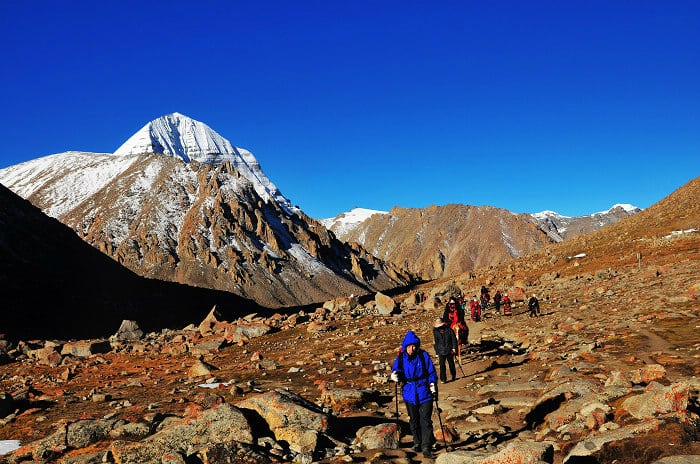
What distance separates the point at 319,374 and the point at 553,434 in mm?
13875

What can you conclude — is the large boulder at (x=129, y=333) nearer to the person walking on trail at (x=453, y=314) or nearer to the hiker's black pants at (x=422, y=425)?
the person walking on trail at (x=453, y=314)

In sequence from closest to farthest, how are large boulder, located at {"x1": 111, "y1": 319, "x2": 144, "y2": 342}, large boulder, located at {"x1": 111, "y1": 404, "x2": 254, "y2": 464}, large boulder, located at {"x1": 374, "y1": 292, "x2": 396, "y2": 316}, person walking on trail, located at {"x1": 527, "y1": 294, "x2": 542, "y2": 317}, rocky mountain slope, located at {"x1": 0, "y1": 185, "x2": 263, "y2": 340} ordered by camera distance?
large boulder, located at {"x1": 111, "y1": 404, "x2": 254, "y2": 464}
person walking on trail, located at {"x1": 527, "y1": 294, "x2": 542, "y2": 317}
large boulder, located at {"x1": 374, "y1": 292, "x2": 396, "y2": 316}
large boulder, located at {"x1": 111, "y1": 319, "x2": 144, "y2": 342}
rocky mountain slope, located at {"x1": 0, "y1": 185, "x2": 263, "y2": 340}

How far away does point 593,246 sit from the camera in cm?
7906

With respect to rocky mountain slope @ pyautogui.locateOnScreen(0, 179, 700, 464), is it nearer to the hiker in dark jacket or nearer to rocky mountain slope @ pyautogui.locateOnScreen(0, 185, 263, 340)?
the hiker in dark jacket

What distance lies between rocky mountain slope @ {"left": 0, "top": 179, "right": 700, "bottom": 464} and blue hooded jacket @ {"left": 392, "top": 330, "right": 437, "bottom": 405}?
851 millimetres

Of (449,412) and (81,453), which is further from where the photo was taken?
(449,412)

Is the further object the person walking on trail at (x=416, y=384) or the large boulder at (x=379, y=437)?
the large boulder at (x=379, y=437)

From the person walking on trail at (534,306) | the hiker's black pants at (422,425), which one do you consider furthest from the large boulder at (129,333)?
the hiker's black pants at (422,425)

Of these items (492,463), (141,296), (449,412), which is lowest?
(449,412)

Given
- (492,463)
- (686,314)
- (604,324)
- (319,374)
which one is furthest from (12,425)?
(686,314)

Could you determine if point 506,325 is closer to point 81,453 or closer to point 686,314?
point 686,314

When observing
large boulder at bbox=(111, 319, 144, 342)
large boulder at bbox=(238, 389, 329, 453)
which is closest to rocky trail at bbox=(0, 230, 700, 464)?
large boulder at bbox=(238, 389, 329, 453)

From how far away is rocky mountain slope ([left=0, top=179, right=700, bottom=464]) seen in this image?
10.4m

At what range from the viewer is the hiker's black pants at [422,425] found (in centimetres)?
1107
